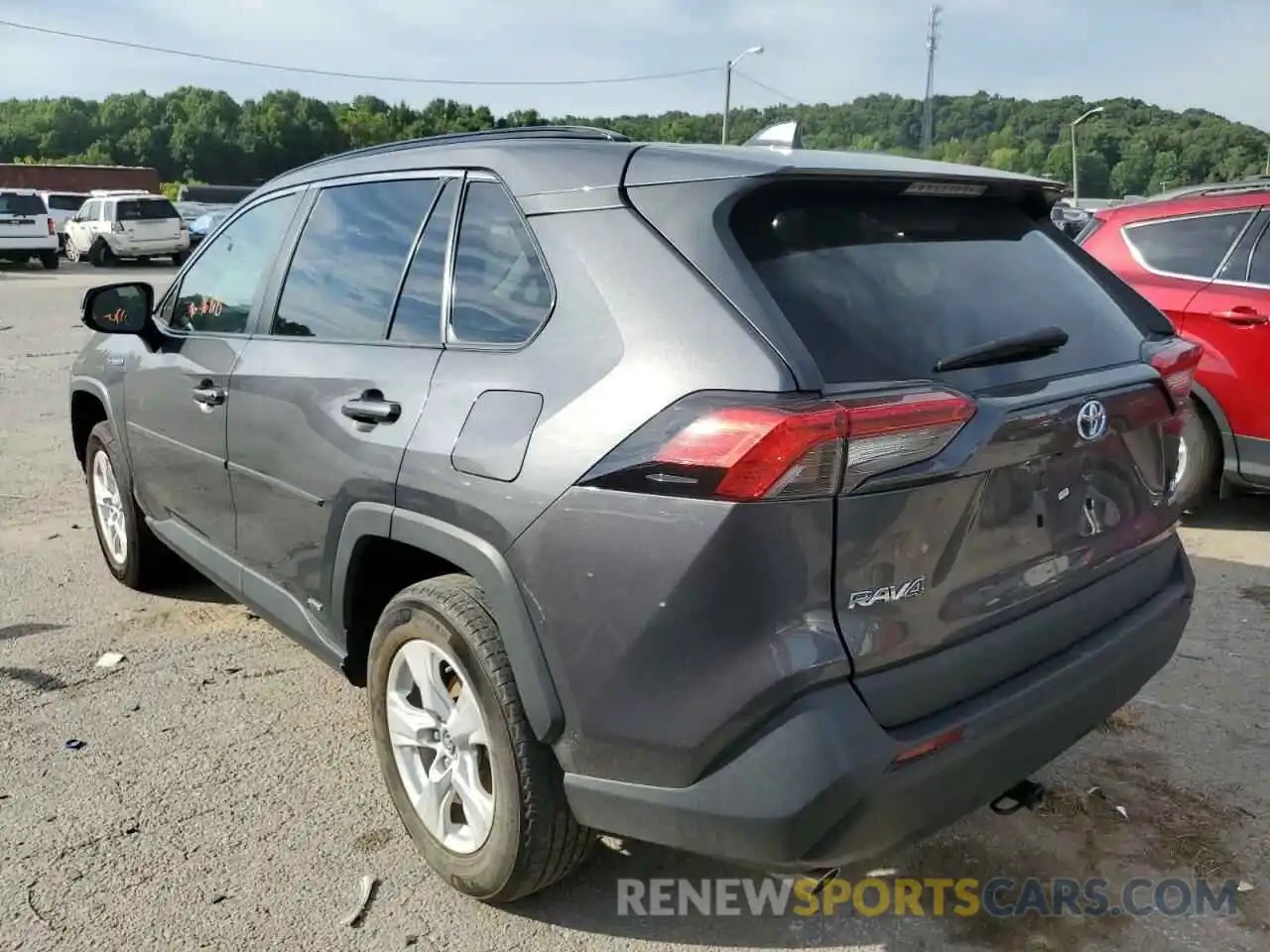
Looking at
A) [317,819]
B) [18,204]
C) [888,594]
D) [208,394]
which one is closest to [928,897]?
[888,594]

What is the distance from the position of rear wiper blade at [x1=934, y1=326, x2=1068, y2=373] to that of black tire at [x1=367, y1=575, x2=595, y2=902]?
112 cm

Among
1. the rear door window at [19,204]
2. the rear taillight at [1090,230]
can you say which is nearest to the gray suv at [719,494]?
the rear taillight at [1090,230]

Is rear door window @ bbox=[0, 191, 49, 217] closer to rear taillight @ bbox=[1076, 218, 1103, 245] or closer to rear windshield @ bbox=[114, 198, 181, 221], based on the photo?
rear windshield @ bbox=[114, 198, 181, 221]

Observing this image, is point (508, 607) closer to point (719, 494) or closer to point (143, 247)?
point (719, 494)

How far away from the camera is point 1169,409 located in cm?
264

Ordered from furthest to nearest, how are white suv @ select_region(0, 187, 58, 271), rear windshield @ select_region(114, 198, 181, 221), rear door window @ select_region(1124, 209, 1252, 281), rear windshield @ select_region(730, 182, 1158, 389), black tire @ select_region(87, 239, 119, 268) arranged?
black tire @ select_region(87, 239, 119, 268), rear windshield @ select_region(114, 198, 181, 221), white suv @ select_region(0, 187, 58, 271), rear door window @ select_region(1124, 209, 1252, 281), rear windshield @ select_region(730, 182, 1158, 389)

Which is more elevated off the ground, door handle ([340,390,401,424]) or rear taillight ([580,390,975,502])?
rear taillight ([580,390,975,502])

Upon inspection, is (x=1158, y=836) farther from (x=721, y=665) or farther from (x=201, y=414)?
(x=201, y=414)

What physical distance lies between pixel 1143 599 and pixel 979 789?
2.77 feet

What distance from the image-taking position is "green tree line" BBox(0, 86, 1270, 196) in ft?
141

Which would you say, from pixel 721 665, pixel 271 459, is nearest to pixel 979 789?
pixel 721 665

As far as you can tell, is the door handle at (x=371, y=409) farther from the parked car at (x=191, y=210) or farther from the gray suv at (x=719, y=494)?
the parked car at (x=191, y=210)

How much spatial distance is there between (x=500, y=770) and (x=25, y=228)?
95.8ft

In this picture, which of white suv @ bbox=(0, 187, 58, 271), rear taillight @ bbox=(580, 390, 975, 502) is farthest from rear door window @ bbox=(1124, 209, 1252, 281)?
white suv @ bbox=(0, 187, 58, 271)
